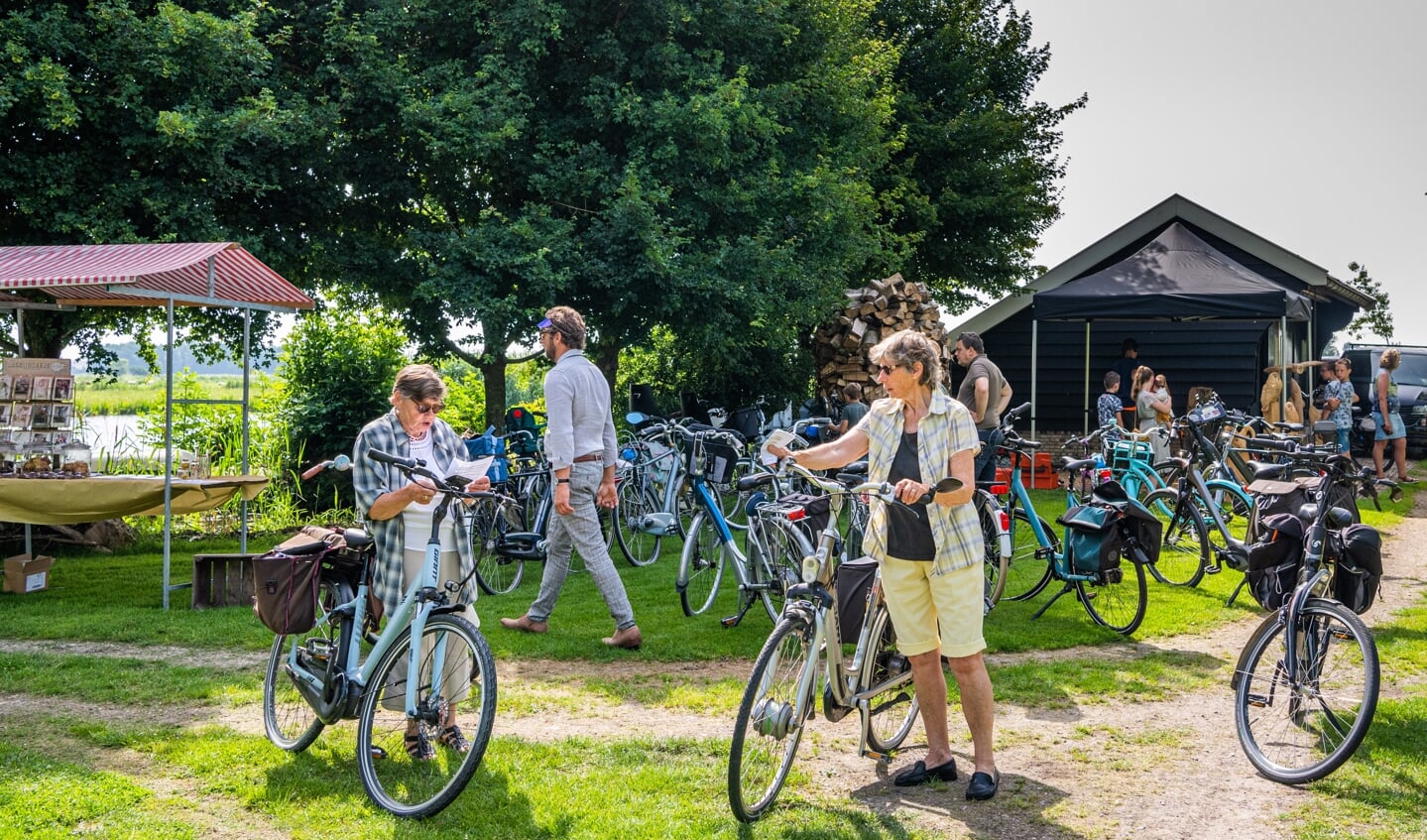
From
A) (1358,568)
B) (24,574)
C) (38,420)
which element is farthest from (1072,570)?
(38,420)

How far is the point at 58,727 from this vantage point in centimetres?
528

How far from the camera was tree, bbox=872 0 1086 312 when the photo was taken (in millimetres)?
22500

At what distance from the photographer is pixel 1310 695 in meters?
4.55

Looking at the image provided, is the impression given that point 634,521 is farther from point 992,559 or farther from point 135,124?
point 135,124

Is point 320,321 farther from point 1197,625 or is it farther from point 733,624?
point 1197,625

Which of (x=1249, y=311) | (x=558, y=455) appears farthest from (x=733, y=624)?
(x=1249, y=311)

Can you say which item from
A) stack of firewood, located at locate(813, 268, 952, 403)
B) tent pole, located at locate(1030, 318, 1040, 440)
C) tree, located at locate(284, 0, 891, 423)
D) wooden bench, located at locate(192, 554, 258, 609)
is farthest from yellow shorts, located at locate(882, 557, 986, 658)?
stack of firewood, located at locate(813, 268, 952, 403)

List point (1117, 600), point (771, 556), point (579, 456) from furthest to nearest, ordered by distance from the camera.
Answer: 1. point (1117, 600)
2. point (771, 556)
3. point (579, 456)

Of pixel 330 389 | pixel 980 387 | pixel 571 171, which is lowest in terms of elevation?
pixel 980 387

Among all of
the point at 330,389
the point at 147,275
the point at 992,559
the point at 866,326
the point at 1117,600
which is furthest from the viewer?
the point at 866,326

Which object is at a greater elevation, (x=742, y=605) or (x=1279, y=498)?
(x=1279, y=498)

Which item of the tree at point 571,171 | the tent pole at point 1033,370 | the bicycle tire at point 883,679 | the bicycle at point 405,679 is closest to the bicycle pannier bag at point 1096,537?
the bicycle tire at point 883,679

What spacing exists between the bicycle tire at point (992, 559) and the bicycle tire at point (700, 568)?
170 centimetres

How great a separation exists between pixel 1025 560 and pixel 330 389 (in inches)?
338
